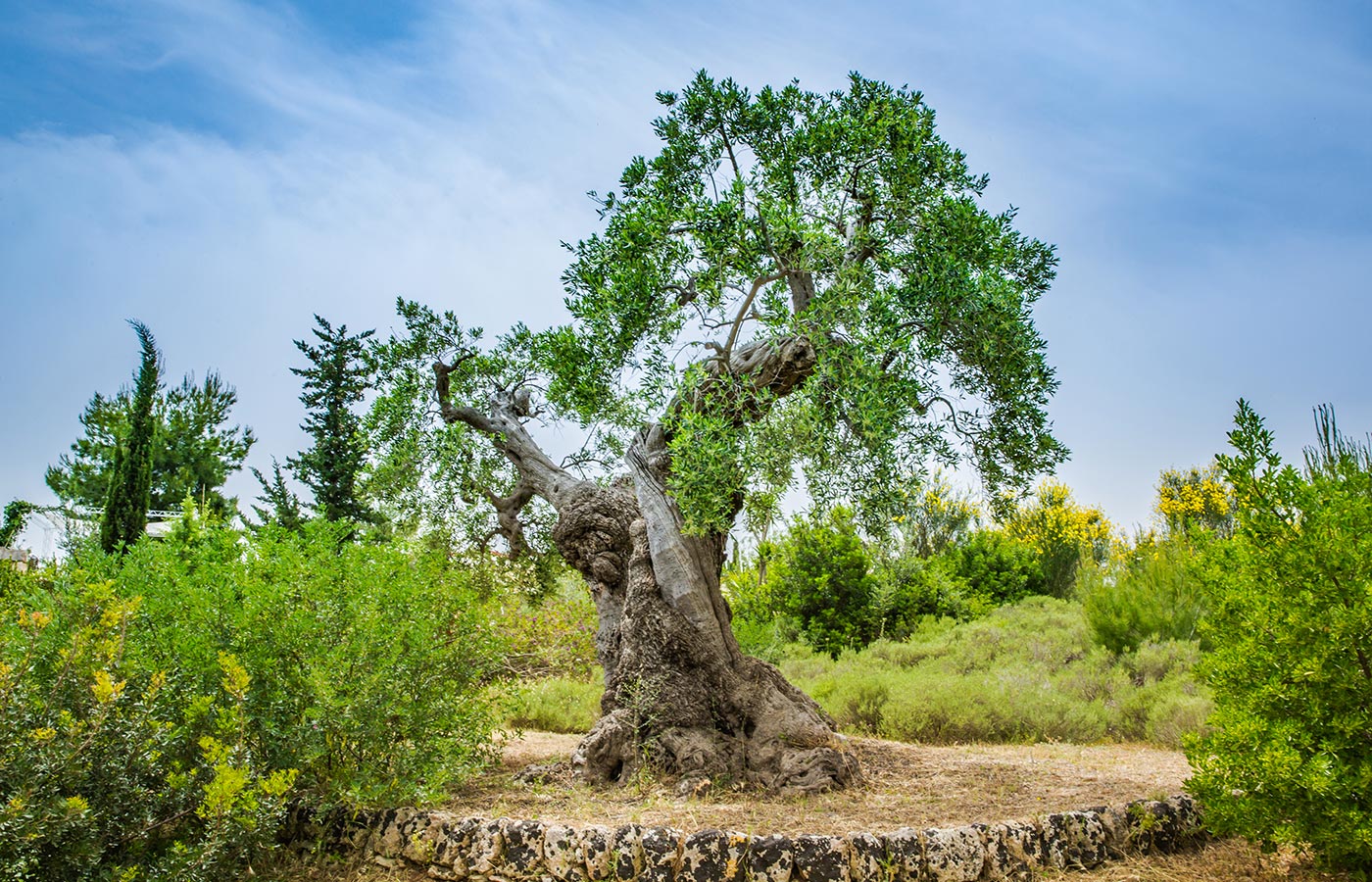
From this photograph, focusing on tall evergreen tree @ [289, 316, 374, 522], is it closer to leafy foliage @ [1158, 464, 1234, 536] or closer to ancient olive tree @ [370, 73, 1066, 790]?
ancient olive tree @ [370, 73, 1066, 790]

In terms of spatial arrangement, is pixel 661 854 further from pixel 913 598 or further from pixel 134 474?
pixel 134 474

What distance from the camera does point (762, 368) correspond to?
6.50 m

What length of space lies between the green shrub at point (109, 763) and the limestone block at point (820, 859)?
2629 millimetres

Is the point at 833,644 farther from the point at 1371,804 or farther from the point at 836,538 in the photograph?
the point at 1371,804

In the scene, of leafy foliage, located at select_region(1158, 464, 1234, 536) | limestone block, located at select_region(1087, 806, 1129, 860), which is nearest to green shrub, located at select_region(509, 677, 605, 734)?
limestone block, located at select_region(1087, 806, 1129, 860)

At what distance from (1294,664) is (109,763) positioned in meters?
5.79

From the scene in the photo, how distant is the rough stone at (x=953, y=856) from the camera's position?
4.48 meters

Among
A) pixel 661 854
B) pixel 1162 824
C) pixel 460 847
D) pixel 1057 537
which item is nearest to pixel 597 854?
pixel 661 854

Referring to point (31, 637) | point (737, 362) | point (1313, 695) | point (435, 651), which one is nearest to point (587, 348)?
point (737, 362)

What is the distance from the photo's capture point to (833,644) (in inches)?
512

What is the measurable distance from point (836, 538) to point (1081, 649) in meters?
3.86

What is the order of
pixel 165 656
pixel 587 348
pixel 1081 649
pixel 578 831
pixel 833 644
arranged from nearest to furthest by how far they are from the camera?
1. pixel 578 831
2. pixel 165 656
3. pixel 587 348
4. pixel 1081 649
5. pixel 833 644

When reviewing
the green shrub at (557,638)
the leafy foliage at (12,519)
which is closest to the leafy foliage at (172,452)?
the leafy foliage at (12,519)

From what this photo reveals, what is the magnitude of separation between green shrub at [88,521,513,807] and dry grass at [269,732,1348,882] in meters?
0.49
